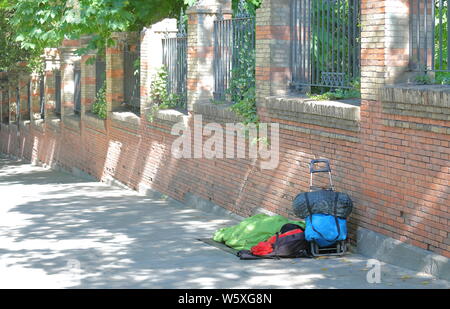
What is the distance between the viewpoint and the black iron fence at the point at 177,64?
1628 cm

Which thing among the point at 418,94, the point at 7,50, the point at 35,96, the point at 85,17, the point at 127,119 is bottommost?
the point at 127,119

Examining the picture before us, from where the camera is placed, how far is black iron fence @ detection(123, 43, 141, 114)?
18844 mm

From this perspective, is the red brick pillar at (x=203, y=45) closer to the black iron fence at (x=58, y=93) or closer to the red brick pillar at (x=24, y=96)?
the black iron fence at (x=58, y=93)

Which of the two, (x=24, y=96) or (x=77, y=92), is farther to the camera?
(x=24, y=96)

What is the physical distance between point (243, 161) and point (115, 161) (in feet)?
21.4

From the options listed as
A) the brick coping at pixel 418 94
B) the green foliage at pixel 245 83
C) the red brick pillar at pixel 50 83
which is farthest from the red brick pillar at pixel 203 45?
the red brick pillar at pixel 50 83

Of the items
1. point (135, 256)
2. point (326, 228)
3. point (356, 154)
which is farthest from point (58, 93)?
point (326, 228)

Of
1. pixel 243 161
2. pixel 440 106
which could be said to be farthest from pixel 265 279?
pixel 243 161

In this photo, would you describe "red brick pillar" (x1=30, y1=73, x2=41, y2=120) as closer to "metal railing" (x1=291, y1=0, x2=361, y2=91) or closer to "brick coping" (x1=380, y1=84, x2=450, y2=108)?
"metal railing" (x1=291, y1=0, x2=361, y2=91)

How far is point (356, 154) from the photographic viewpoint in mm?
10375

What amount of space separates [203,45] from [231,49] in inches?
34.8

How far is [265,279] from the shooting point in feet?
29.9

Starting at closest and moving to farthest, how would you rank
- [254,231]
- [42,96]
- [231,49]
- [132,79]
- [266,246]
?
[266,246], [254,231], [231,49], [132,79], [42,96]

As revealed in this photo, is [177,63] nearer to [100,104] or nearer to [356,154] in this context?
[100,104]
